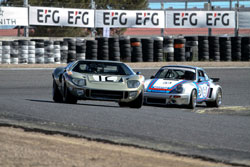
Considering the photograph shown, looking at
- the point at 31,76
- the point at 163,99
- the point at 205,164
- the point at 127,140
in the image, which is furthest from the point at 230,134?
the point at 31,76

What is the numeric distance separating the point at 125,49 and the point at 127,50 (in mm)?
138

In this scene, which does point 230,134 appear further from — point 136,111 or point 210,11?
point 210,11

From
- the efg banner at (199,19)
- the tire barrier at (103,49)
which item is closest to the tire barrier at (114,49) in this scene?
Answer: the tire barrier at (103,49)

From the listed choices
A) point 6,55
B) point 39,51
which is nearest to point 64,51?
point 39,51

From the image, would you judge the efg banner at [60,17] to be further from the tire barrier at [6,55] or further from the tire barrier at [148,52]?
the tire barrier at [148,52]

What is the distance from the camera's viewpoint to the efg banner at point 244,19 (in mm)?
31750

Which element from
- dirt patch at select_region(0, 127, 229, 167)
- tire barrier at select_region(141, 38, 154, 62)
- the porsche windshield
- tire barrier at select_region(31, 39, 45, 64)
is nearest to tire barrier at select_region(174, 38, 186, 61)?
tire barrier at select_region(141, 38, 154, 62)

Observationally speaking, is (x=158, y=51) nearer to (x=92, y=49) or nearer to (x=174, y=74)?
(x=92, y=49)

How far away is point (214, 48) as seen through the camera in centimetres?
2791

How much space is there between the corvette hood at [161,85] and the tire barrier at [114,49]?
518 inches

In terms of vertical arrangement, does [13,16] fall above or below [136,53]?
above

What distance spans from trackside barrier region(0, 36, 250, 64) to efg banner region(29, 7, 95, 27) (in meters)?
3.31

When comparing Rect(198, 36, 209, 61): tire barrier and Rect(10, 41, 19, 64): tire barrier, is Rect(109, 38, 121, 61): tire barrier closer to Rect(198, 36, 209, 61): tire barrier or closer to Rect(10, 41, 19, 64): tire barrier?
Rect(198, 36, 209, 61): tire barrier

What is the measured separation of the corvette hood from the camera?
1291 centimetres
